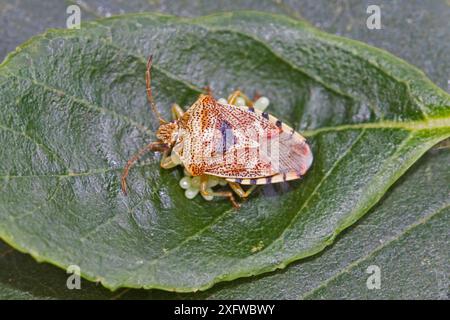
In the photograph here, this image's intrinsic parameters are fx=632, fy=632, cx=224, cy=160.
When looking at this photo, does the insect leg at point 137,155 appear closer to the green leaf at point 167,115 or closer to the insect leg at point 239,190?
the green leaf at point 167,115

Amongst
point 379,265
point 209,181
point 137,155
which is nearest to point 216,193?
point 209,181

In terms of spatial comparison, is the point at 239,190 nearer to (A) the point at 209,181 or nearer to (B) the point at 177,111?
(A) the point at 209,181

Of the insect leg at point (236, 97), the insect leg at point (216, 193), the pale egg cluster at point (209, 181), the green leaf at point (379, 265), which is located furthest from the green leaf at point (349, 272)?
the insect leg at point (236, 97)

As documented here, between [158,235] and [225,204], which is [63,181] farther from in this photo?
[225,204]

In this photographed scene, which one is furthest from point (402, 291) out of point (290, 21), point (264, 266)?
point (290, 21)

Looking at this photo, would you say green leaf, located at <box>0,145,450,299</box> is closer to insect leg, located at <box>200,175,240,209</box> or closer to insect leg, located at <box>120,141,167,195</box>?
insect leg, located at <box>200,175,240,209</box>
